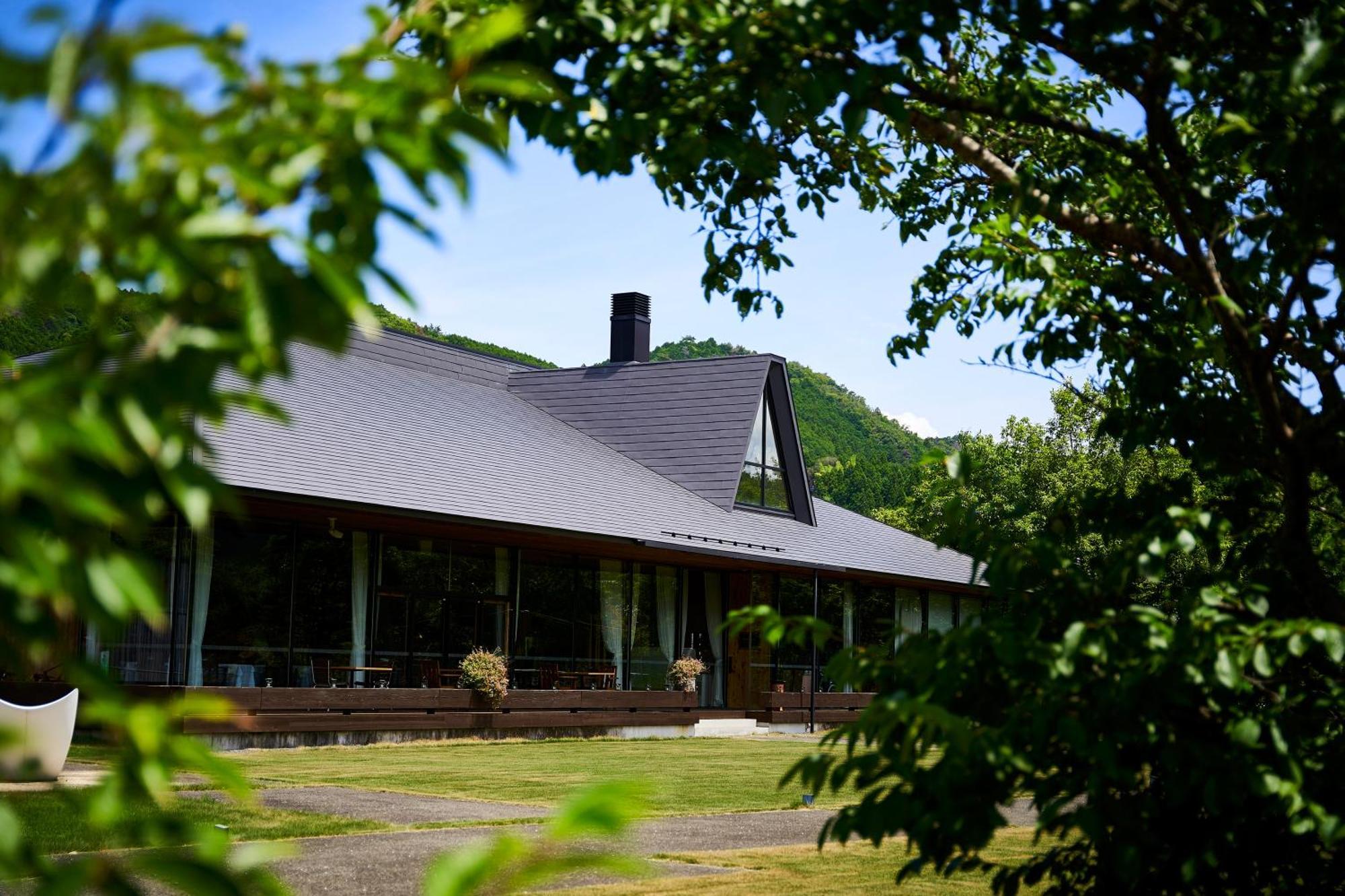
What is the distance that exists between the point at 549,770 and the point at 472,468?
27.2ft

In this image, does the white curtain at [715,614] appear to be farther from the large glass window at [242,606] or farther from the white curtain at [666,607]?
the large glass window at [242,606]

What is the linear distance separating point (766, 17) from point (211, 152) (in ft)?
7.84

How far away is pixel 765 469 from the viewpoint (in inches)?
1152

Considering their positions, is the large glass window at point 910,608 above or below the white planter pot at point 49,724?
above

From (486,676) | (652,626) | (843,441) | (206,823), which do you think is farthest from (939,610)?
(843,441)

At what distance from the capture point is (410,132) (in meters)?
1.71

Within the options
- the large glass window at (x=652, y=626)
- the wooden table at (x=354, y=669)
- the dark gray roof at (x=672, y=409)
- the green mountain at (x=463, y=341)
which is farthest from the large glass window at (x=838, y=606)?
the green mountain at (x=463, y=341)

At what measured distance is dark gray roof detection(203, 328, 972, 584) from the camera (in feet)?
62.1

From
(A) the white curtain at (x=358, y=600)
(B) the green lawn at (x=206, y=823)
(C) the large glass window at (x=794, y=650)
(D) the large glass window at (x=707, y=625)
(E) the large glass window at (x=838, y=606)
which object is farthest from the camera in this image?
(E) the large glass window at (x=838, y=606)

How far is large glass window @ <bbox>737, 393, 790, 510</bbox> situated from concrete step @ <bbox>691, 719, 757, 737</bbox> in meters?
4.90

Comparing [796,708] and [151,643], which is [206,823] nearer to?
[151,643]

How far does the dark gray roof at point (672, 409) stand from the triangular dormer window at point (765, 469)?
0.47 meters

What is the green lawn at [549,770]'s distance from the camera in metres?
11.9

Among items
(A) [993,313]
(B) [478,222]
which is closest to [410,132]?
(B) [478,222]
